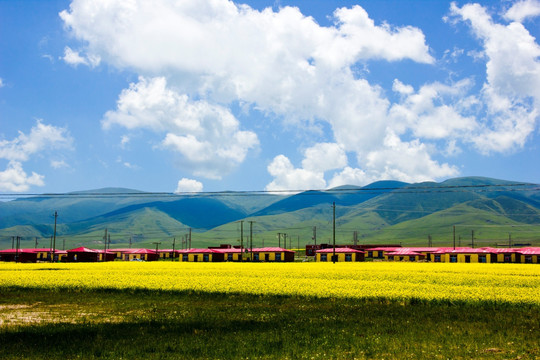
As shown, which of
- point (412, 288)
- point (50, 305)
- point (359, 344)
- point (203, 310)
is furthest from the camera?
point (412, 288)

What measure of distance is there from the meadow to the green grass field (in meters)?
0.05

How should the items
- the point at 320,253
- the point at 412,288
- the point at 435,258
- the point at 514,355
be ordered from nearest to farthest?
the point at 514,355 → the point at 412,288 → the point at 320,253 → the point at 435,258

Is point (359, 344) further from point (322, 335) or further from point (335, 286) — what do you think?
point (335, 286)

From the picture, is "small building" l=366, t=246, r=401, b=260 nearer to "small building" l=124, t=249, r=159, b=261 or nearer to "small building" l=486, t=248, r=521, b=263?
"small building" l=486, t=248, r=521, b=263

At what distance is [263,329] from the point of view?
2228 centimetres

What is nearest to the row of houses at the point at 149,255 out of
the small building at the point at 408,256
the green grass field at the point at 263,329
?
the small building at the point at 408,256

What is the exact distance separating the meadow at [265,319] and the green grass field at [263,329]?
0.05 meters

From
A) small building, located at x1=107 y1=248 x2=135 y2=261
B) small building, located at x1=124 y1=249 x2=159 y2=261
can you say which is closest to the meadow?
small building, located at x1=124 y1=249 x2=159 y2=261

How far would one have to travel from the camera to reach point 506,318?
24.8 meters

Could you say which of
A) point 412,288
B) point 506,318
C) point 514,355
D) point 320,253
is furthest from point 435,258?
point 514,355

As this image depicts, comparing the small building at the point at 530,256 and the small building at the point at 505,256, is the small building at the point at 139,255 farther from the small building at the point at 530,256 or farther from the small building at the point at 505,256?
the small building at the point at 530,256

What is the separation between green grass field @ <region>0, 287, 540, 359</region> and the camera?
1777cm

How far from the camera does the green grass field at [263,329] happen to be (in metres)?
17.8

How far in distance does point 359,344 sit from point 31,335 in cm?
1379
